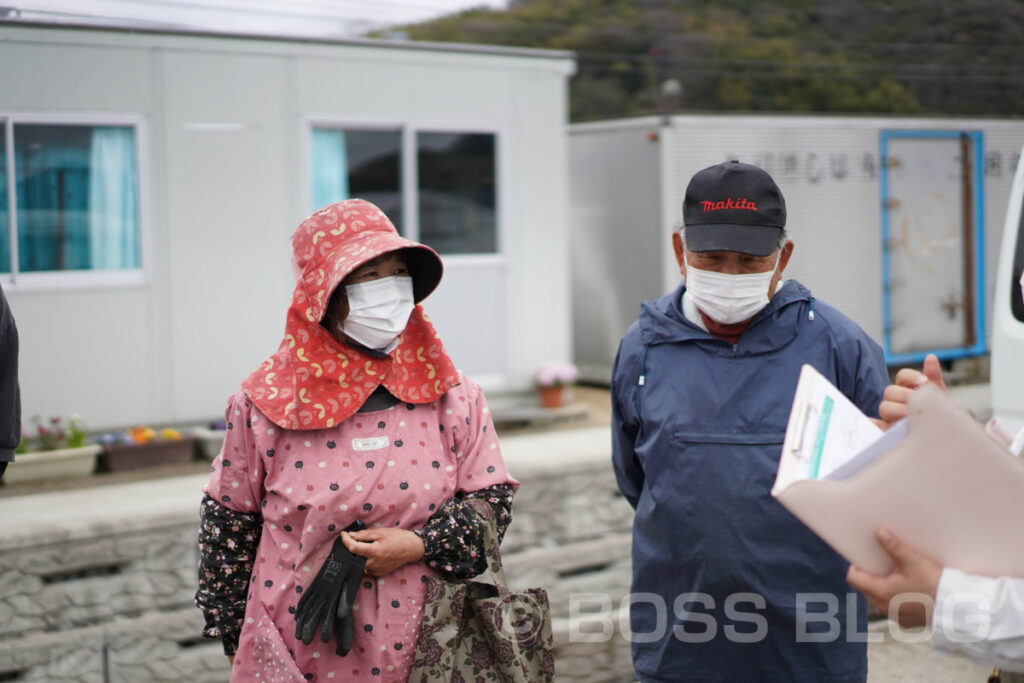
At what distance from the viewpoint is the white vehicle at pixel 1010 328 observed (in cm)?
453

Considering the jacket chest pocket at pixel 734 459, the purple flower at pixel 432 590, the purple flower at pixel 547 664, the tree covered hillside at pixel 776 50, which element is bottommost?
the purple flower at pixel 547 664

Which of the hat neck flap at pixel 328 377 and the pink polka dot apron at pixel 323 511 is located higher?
the hat neck flap at pixel 328 377

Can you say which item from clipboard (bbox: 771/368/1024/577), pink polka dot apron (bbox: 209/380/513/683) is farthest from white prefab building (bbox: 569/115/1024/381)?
clipboard (bbox: 771/368/1024/577)

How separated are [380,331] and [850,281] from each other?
1037 centimetres

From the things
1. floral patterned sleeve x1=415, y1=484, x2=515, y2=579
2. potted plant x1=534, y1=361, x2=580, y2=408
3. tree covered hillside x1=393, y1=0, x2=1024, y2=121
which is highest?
tree covered hillside x1=393, y1=0, x2=1024, y2=121

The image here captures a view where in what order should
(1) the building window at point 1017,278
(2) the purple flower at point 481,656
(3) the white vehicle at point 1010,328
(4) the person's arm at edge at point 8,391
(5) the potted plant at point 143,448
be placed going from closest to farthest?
(2) the purple flower at point 481,656 < (4) the person's arm at edge at point 8,391 < (3) the white vehicle at point 1010,328 < (1) the building window at point 1017,278 < (5) the potted plant at point 143,448

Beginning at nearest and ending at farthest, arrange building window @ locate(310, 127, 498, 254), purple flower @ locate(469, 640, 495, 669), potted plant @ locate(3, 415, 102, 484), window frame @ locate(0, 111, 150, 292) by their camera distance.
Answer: purple flower @ locate(469, 640, 495, 669) < potted plant @ locate(3, 415, 102, 484) < window frame @ locate(0, 111, 150, 292) < building window @ locate(310, 127, 498, 254)

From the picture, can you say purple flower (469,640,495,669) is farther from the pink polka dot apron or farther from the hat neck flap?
the hat neck flap

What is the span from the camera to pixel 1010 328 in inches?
184

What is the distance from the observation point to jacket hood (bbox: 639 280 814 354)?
2754 mm

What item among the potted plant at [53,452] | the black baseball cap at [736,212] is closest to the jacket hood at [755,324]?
the black baseball cap at [736,212]

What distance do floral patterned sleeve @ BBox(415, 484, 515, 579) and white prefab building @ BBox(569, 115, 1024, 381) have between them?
8.80 meters

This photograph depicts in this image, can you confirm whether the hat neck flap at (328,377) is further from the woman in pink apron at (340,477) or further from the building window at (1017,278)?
the building window at (1017,278)

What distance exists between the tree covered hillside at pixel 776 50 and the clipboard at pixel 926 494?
1030 inches
